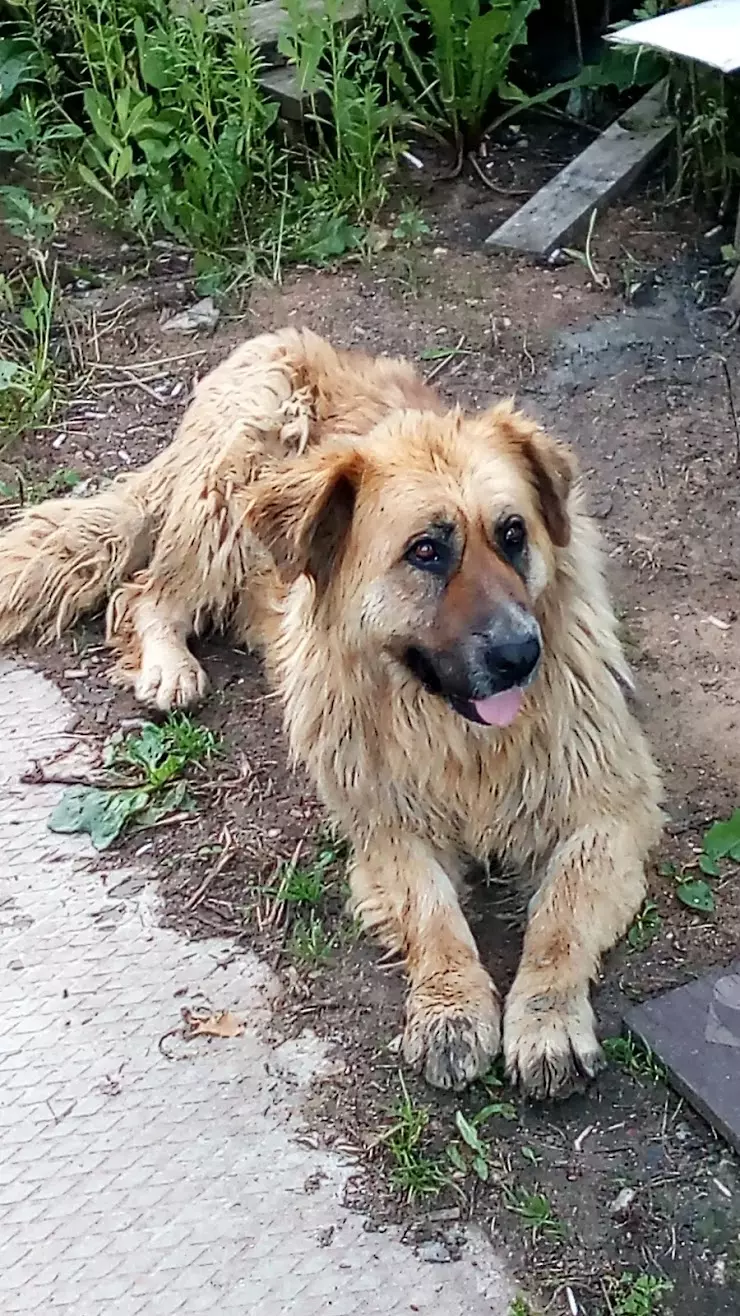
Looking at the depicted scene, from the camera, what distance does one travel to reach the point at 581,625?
328cm

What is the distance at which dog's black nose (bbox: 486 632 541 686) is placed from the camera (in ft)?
9.27

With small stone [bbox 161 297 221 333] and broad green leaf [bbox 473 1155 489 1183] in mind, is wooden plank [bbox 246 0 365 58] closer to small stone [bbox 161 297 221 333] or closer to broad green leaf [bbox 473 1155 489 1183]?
small stone [bbox 161 297 221 333]

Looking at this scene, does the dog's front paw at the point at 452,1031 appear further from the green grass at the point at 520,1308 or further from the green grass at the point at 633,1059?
the green grass at the point at 520,1308

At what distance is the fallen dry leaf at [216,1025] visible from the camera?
312cm

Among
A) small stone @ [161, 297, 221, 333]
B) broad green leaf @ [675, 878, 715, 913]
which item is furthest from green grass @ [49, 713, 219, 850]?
small stone @ [161, 297, 221, 333]

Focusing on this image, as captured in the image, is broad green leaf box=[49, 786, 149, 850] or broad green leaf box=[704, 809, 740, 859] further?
broad green leaf box=[49, 786, 149, 850]

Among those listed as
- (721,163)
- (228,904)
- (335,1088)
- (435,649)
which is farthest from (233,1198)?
(721,163)

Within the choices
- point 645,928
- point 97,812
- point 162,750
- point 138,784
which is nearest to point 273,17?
point 162,750

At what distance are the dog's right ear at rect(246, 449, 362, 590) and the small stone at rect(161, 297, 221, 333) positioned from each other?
2539 mm

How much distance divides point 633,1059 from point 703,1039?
137mm

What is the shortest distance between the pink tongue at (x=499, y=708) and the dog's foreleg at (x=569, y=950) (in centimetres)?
40

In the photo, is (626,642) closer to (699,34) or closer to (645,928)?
(645,928)

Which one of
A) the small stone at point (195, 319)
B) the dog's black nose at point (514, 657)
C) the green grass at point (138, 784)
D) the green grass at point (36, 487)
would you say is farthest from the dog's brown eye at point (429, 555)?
the small stone at point (195, 319)

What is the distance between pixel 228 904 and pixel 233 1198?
2.57ft
